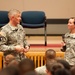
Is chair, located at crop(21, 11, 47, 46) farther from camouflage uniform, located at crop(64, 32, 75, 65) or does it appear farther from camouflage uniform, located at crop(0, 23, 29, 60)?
camouflage uniform, located at crop(64, 32, 75, 65)

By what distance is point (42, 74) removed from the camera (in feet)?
13.0

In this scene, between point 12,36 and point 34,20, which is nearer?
point 12,36

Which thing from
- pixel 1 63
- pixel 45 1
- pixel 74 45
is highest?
pixel 45 1

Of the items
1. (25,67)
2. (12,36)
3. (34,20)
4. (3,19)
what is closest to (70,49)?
(12,36)

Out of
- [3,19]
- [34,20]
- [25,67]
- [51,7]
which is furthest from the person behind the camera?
[51,7]

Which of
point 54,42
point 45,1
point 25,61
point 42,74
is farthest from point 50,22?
point 25,61

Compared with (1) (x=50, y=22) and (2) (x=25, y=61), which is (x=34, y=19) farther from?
(2) (x=25, y=61)

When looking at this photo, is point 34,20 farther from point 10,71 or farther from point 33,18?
point 10,71

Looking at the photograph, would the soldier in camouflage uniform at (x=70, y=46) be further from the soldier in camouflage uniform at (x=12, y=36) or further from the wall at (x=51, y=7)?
the wall at (x=51, y=7)

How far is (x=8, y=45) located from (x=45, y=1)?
4.59m

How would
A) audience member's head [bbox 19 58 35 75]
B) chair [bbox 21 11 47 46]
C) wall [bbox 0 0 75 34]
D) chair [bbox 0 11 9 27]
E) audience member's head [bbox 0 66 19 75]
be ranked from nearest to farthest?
audience member's head [bbox 0 66 19 75]
audience member's head [bbox 19 58 35 75]
chair [bbox 21 11 47 46]
chair [bbox 0 11 9 27]
wall [bbox 0 0 75 34]

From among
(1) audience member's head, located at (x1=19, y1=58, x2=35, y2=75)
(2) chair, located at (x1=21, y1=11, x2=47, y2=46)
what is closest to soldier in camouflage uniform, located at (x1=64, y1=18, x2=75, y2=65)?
(2) chair, located at (x1=21, y1=11, x2=47, y2=46)

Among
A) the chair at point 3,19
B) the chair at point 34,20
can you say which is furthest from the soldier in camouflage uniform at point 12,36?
the chair at point 3,19

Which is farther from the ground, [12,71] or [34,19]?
[34,19]
